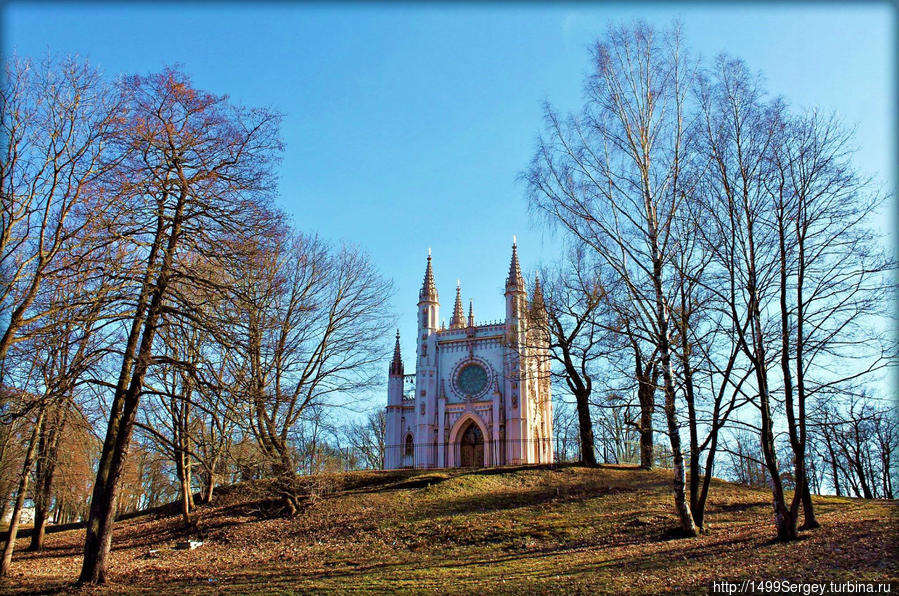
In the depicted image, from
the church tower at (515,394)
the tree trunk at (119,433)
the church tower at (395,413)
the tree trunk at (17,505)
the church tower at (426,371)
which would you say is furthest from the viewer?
the church tower at (395,413)

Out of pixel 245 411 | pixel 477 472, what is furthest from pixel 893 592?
pixel 477 472

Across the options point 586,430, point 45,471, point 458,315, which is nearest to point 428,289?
point 458,315

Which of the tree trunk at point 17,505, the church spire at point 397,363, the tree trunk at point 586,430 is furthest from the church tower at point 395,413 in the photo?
the tree trunk at point 17,505

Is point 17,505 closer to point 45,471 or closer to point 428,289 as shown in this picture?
point 45,471

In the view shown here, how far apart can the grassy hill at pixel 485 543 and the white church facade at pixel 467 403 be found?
15281 millimetres

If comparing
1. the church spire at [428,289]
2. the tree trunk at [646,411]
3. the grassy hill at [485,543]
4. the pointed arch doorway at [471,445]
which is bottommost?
the grassy hill at [485,543]

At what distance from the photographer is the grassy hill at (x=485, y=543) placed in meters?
9.40

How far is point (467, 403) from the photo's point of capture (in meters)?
39.8

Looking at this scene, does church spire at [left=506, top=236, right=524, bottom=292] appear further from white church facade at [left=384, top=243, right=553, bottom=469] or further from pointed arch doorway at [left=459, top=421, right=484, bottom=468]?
pointed arch doorway at [left=459, top=421, right=484, bottom=468]

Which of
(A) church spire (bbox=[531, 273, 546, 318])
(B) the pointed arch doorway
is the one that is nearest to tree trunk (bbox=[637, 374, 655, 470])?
(A) church spire (bbox=[531, 273, 546, 318])

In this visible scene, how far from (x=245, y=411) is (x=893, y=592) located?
10.2 metres

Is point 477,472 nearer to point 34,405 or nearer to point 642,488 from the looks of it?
point 642,488

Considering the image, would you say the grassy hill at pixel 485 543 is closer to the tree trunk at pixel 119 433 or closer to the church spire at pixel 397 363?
the tree trunk at pixel 119 433

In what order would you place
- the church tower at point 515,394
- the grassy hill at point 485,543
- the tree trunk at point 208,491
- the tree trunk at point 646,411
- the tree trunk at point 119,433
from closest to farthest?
the grassy hill at point 485,543, the tree trunk at point 119,433, the tree trunk at point 646,411, the tree trunk at point 208,491, the church tower at point 515,394
